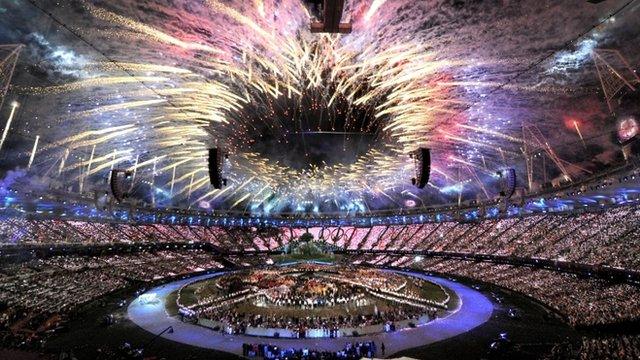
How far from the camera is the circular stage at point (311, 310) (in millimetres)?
22953

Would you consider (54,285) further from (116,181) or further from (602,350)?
(602,350)

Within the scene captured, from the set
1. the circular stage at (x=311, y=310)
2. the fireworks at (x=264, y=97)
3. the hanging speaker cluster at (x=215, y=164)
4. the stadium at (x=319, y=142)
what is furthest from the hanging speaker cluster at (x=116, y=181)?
the circular stage at (x=311, y=310)

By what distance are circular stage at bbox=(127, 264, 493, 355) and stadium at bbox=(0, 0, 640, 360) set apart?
10.0 inches

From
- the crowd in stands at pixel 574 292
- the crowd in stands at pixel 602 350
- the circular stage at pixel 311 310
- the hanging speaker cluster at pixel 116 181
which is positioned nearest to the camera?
the crowd in stands at pixel 602 350

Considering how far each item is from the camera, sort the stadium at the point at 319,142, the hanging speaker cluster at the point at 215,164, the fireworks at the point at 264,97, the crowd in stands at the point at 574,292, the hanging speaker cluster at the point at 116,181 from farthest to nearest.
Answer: the hanging speaker cluster at the point at 116,181 → the hanging speaker cluster at the point at 215,164 → the crowd in stands at the point at 574,292 → the fireworks at the point at 264,97 → the stadium at the point at 319,142

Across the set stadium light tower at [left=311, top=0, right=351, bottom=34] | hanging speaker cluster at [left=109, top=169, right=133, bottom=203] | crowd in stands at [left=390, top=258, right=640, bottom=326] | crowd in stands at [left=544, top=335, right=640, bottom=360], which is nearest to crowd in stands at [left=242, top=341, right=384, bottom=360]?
crowd in stands at [left=544, top=335, right=640, bottom=360]

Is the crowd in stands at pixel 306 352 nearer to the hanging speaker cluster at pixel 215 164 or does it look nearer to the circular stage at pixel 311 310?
the circular stage at pixel 311 310

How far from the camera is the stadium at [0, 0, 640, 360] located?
17703mm

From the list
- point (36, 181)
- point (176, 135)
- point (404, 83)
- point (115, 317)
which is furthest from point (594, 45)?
point (36, 181)

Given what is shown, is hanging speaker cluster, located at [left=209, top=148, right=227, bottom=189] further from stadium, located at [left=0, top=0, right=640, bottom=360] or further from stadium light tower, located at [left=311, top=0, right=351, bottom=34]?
stadium light tower, located at [left=311, top=0, right=351, bottom=34]

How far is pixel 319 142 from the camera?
31031mm

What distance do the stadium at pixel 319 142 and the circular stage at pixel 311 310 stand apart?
25 cm

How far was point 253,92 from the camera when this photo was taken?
2530 centimetres

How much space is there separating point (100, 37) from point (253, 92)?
966 cm
